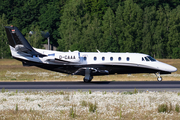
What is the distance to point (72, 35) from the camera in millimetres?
69750

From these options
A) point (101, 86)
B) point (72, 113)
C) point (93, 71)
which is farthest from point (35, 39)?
point (72, 113)

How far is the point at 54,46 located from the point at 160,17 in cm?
3028

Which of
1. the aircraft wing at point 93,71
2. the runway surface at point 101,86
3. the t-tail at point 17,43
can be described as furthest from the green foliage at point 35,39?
the runway surface at point 101,86

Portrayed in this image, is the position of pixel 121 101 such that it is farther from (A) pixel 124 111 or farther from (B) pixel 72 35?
(B) pixel 72 35

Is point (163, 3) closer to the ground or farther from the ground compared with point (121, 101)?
farther from the ground

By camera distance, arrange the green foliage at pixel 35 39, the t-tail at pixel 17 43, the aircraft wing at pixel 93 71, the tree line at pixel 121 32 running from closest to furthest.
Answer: the aircraft wing at pixel 93 71
the t-tail at pixel 17 43
the green foliage at pixel 35 39
the tree line at pixel 121 32

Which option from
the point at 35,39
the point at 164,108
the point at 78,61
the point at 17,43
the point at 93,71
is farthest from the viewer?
the point at 35,39

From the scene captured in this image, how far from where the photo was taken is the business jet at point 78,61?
29.2 metres

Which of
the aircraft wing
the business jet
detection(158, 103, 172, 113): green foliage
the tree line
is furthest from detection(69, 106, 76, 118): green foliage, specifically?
the tree line

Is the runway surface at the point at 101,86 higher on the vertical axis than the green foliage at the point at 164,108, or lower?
higher

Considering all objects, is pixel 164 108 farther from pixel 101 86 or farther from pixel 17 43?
pixel 17 43

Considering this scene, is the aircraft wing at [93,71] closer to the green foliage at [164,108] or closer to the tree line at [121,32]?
the green foliage at [164,108]

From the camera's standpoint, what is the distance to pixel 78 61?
29656 millimetres

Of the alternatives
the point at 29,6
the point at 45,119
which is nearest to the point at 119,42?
the point at 29,6
